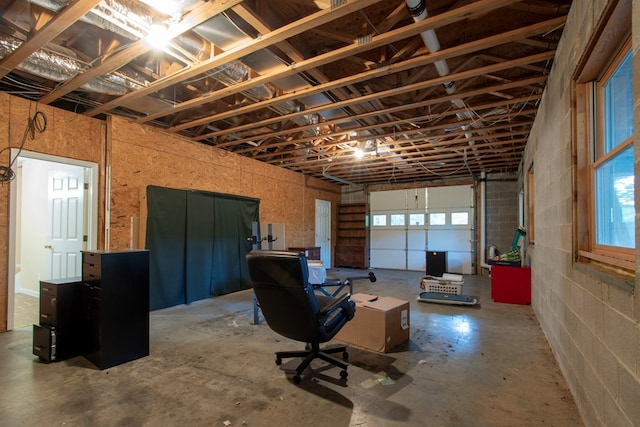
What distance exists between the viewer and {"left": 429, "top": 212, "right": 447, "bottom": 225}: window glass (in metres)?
8.25

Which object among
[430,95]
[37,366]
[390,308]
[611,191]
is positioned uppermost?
[430,95]

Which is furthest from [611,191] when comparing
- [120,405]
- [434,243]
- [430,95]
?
[434,243]

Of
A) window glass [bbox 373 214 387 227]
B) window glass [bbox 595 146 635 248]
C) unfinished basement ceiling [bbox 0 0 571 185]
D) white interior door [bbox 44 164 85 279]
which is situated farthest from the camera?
window glass [bbox 373 214 387 227]

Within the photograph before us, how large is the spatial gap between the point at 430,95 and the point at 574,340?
270cm

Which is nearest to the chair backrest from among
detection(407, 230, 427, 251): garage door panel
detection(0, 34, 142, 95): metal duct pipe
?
detection(0, 34, 142, 95): metal duct pipe

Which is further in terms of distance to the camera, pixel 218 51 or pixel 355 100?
pixel 355 100

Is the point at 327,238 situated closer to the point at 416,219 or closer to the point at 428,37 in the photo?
the point at 416,219

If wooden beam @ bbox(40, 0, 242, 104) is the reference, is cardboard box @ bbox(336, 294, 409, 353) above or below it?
below

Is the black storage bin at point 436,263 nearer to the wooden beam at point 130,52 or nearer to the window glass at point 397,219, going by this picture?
the window glass at point 397,219

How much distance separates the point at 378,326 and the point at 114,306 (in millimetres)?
2330

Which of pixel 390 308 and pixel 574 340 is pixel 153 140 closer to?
pixel 390 308

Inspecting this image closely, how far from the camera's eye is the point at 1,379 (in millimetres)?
2352

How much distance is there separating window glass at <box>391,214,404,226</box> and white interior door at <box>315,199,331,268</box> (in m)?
1.87

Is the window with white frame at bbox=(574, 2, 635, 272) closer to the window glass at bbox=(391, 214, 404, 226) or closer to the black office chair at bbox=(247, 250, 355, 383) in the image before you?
the black office chair at bbox=(247, 250, 355, 383)
